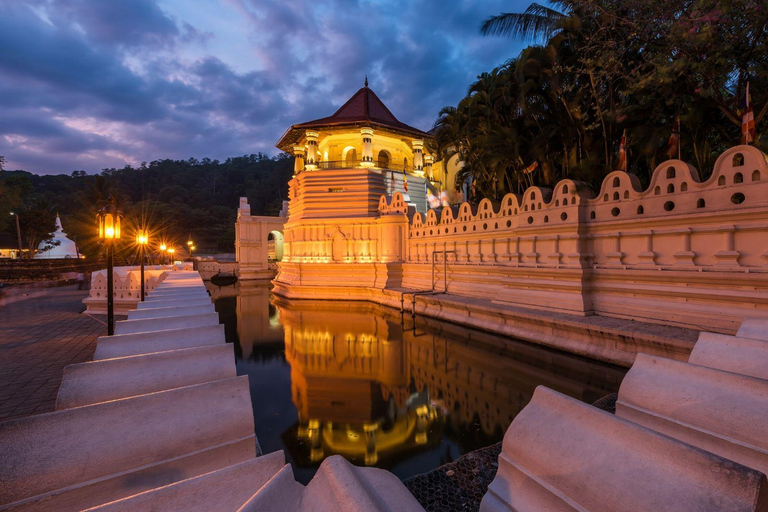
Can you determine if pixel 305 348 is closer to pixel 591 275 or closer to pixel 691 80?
pixel 591 275

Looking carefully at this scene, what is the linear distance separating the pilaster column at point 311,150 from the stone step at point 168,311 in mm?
15382

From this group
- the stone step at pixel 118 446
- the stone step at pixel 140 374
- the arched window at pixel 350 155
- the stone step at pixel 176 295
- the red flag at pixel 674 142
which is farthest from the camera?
the arched window at pixel 350 155

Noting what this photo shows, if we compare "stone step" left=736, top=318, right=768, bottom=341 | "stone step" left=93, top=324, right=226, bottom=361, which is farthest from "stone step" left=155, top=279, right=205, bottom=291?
"stone step" left=736, top=318, right=768, bottom=341

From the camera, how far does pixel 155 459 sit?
2227 millimetres

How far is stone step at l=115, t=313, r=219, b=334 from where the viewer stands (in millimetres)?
5039

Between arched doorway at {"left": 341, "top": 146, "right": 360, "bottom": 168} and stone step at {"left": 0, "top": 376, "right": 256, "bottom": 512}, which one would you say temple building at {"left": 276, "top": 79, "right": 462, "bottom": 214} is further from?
stone step at {"left": 0, "top": 376, "right": 256, "bottom": 512}

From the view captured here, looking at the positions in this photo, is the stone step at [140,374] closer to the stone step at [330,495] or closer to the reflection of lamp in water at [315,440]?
the reflection of lamp in water at [315,440]

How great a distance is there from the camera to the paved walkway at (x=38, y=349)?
16.6 feet

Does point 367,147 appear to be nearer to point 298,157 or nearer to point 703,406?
point 298,157

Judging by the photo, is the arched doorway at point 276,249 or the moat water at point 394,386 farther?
the arched doorway at point 276,249

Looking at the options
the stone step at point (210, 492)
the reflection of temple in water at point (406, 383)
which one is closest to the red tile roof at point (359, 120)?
the reflection of temple in water at point (406, 383)

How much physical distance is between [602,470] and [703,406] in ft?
4.45

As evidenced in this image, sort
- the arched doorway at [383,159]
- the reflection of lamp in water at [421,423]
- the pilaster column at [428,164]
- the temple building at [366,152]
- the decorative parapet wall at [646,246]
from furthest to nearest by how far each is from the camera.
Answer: the pilaster column at [428,164]
the arched doorway at [383,159]
the temple building at [366,152]
the decorative parapet wall at [646,246]
the reflection of lamp in water at [421,423]

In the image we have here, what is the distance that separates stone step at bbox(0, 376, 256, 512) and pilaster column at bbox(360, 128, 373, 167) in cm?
1839
